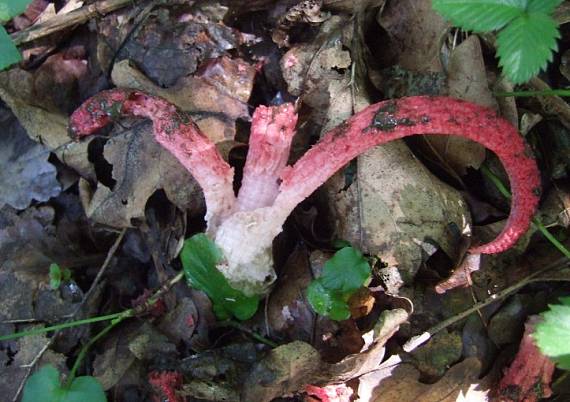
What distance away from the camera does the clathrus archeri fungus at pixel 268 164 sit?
2746 mm

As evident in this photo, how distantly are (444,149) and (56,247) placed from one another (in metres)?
2.34

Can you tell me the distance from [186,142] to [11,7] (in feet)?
3.56

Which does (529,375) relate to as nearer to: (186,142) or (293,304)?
(293,304)

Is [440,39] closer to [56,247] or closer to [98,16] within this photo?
[98,16]

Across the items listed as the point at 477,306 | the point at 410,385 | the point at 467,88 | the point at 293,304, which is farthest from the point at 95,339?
the point at 467,88

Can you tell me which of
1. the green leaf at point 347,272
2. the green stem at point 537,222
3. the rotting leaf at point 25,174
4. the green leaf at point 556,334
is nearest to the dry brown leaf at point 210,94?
the rotting leaf at point 25,174

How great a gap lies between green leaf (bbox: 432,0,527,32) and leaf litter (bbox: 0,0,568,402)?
743 mm

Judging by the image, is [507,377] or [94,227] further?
[94,227]

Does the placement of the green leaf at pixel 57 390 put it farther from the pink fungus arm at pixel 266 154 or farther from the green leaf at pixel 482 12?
the green leaf at pixel 482 12

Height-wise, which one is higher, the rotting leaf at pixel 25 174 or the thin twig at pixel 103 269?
the rotting leaf at pixel 25 174

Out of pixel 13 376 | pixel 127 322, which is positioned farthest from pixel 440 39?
pixel 13 376

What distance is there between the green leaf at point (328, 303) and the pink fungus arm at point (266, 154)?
1.72 feet

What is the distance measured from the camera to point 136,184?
3291 millimetres

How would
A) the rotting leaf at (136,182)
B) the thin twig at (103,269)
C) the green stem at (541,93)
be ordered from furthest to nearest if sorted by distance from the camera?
the thin twig at (103,269)
the rotting leaf at (136,182)
the green stem at (541,93)
